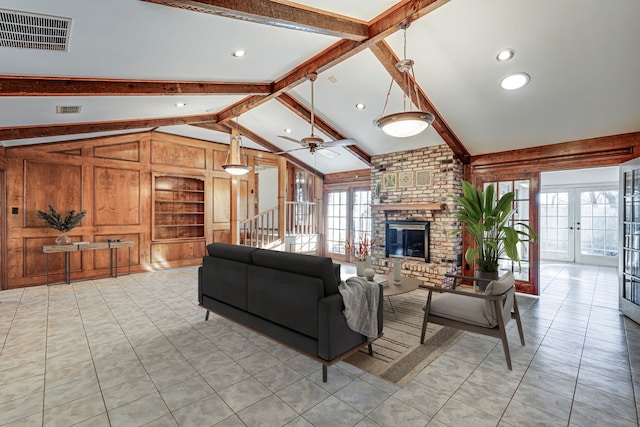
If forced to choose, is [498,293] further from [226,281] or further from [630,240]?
[630,240]

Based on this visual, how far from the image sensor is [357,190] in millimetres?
8281

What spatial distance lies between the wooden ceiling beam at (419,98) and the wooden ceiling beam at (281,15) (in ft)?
1.59

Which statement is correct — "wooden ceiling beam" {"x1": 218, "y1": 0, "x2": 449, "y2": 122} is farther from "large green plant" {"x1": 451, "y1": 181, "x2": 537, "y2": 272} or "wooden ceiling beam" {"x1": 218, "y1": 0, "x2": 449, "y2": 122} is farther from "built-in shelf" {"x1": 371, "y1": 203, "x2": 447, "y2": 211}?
"built-in shelf" {"x1": 371, "y1": 203, "x2": 447, "y2": 211}

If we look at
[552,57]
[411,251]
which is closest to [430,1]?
[552,57]

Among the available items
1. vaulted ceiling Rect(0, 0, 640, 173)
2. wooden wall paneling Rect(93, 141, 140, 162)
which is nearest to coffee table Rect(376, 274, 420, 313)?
vaulted ceiling Rect(0, 0, 640, 173)

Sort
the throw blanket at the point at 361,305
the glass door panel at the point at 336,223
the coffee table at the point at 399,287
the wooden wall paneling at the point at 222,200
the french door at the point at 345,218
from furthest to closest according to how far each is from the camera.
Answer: the glass door panel at the point at 336,223, the french door at the point at 345,218, the wooden wall paneling at the point at 222,200, the coffee table at the point at 399,287, the throw blanket at the point at 361,305

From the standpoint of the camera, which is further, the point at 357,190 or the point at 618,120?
the point at 357,190

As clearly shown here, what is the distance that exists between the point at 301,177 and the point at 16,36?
7.69 meters

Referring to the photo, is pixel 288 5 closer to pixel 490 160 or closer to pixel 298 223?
pixel 490 160

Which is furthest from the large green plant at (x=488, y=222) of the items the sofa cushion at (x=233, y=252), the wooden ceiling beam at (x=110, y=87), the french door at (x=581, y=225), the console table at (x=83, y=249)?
the console table at (x=83, y=249)

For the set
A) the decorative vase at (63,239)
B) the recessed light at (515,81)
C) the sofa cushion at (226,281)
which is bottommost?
the sofa cushion at (226,281)

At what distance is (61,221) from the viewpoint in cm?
549

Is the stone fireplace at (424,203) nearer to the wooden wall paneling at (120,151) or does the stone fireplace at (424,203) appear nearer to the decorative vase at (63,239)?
the wooden wall paneling at (120,151)

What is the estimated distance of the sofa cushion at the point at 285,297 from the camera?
250 cm
